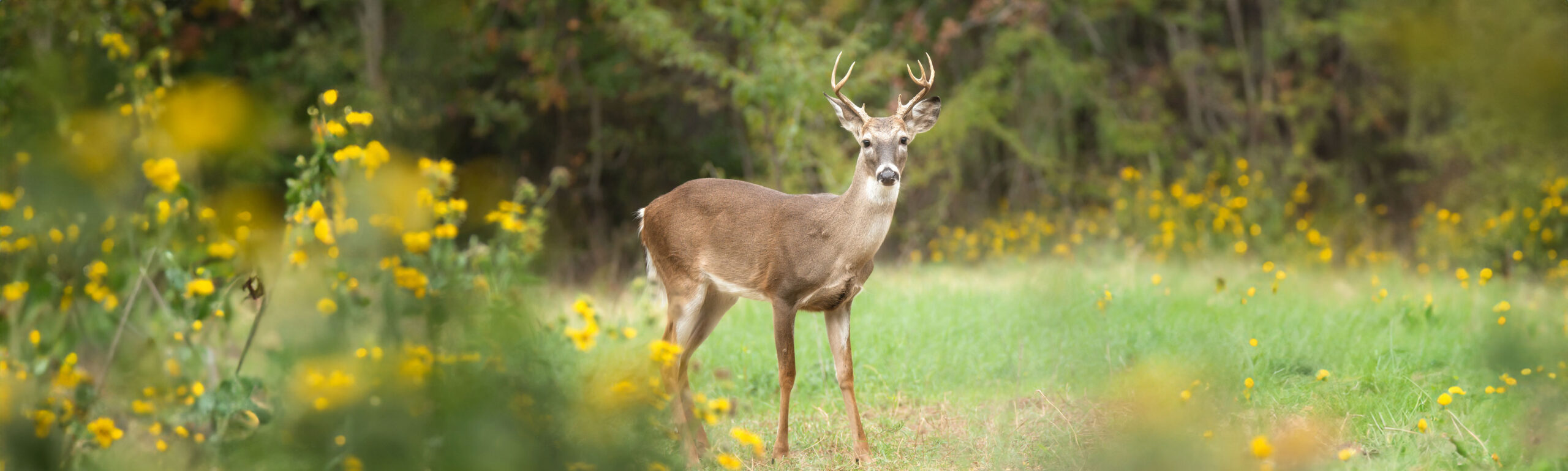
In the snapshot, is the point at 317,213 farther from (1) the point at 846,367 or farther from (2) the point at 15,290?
(1) the point at 846,367

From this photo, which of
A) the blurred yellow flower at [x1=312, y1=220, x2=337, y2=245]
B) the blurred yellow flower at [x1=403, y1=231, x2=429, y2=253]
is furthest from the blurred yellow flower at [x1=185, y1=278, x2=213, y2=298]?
the blurred yellow flower at [x1=403, y1=231, x2=429, y2=253]

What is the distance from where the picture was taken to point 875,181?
182 inches

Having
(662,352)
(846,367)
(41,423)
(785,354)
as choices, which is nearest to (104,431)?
(41,423)

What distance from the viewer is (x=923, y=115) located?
4816mm

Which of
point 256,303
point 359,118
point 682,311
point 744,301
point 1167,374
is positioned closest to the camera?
point 1167,374

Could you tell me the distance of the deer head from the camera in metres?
4.50

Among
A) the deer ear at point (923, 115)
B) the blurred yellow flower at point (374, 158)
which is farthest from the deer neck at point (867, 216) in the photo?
the blurred yellow flower at point (374, 158)

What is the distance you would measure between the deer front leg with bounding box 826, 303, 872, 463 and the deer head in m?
0.59

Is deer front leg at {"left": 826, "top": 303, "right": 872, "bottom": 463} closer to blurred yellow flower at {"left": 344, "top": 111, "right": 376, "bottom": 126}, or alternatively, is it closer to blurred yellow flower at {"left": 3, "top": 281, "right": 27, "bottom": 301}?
blurred yellow flower at {"left": 344, "top": 111, "right": 376, "bottom": 126}

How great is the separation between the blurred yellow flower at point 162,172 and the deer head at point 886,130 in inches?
89.1

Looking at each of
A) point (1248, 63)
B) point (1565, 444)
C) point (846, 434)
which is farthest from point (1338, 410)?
point (1248, 63)

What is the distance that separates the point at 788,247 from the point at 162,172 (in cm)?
241

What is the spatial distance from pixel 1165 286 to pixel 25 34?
6.15 m

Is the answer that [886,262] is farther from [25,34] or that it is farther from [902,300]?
[25,34]
